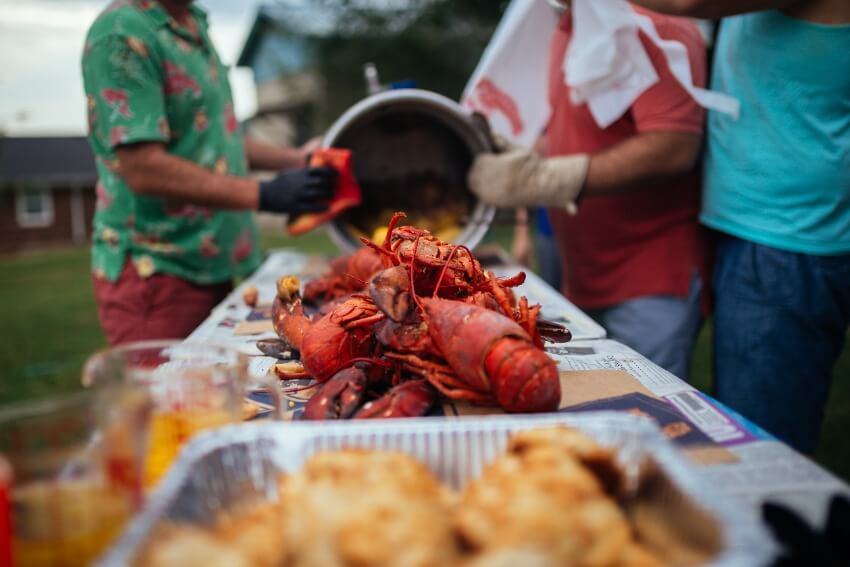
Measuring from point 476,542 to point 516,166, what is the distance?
75.5 inches

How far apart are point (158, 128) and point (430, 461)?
1.88 meters

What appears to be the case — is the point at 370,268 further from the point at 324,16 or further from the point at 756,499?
the point at 324,16

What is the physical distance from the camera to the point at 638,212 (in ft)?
8.38

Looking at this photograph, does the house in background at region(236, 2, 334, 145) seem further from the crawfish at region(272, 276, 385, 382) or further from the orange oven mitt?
the crawfish at region(272, 276, 385, 382)

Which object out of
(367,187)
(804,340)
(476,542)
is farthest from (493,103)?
(476,542)

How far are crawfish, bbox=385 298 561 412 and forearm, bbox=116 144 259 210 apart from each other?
1375mm

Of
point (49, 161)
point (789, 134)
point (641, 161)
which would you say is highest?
point (789, 134)

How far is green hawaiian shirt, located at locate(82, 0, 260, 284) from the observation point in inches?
87.3

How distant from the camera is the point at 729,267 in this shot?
7.09 feet

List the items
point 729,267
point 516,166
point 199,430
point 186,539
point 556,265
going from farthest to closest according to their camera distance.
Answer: point 556,265
point 516,166
point 729,267
point 199,430
point 186,539

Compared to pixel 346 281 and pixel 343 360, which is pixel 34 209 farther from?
pixel 343 360

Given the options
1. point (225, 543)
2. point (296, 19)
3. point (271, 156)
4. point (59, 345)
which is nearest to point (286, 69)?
point (296, 19)

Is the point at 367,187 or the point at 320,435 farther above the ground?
the point at 367,187

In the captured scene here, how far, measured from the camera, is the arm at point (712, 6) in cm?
181
